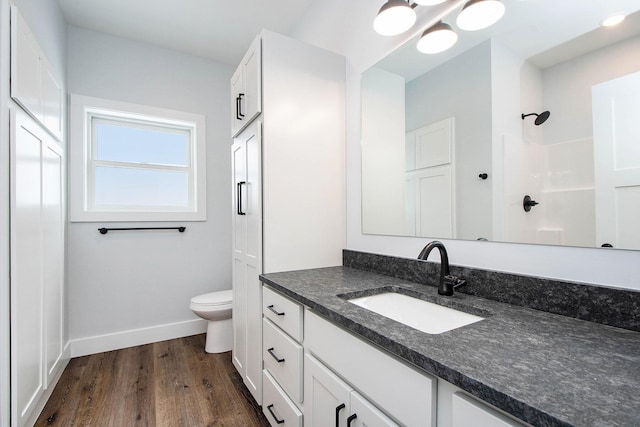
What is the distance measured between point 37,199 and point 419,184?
6.64ft

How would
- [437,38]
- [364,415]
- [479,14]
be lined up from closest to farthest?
[364,415], [479,14], [437,38]

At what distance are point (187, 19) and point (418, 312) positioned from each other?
107 inches

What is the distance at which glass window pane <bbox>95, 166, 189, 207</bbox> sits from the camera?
2.60 metres

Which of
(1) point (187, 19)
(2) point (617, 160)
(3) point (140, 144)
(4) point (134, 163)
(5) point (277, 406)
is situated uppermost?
(1) point (187, 19)

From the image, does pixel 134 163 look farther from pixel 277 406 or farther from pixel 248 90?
pixel 277 406

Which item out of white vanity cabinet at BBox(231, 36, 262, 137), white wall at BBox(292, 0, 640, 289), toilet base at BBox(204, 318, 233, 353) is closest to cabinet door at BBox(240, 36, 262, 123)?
white vanity cabinet at BBox(231, 36, 262, 137)

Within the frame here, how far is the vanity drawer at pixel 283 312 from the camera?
1.19 metres

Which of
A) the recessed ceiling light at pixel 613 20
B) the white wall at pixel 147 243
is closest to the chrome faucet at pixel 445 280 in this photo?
the recessed ceiling light at pixel 613 20

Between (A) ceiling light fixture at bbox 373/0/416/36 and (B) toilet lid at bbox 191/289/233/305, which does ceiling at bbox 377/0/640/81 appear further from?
(B) toilet lid at bbox 191/289/233/305

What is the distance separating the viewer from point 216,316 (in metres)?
2.37

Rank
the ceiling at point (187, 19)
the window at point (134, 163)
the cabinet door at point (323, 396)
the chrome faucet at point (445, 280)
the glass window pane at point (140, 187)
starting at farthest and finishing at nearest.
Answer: the glass window pane at point (140, 187)
the window at point (134, 163)
the ceiling at point (187, 19)
the chrome faucet at point (445, 280)
the cabinet door at point (323, 396)

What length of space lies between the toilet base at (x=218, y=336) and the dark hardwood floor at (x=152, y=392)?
0.07 m

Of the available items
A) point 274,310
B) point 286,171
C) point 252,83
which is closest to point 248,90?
point 252,83

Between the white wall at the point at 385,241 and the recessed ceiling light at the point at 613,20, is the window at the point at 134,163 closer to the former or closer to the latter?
the white wall at the point at 385,241
